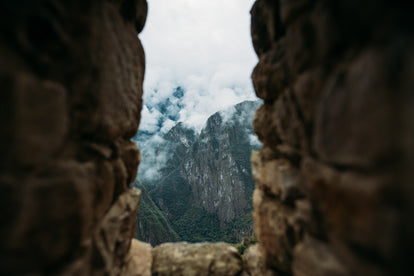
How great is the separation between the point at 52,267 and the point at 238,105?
12787cm

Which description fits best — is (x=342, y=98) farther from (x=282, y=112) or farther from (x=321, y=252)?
(x=321, y=252)

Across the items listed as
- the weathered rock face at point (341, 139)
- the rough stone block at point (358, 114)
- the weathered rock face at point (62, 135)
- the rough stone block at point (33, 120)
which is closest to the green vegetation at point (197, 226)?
the weathered rock face at point (341, 139)

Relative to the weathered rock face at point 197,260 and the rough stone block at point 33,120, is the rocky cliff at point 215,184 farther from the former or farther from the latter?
the rough stone block at point 33,120

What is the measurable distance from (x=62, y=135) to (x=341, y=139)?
4356 millimetres

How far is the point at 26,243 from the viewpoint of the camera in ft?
7.30

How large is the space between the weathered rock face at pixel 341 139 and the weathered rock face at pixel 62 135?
3959 millimetres

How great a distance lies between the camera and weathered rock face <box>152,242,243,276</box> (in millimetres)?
5688

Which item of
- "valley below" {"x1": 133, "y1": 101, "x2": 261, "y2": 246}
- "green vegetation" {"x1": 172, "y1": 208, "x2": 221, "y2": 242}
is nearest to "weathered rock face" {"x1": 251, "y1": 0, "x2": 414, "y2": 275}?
"valley below" {"x1": 133, "y1": 101, "x2": 261, "y2": 246}

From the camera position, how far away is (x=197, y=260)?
233 inches

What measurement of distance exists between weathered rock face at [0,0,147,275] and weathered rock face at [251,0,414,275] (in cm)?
396

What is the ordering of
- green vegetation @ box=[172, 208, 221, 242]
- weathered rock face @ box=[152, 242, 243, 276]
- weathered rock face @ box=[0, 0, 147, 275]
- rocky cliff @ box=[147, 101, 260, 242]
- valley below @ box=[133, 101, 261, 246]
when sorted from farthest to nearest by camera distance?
rocky cliff @ box=[147, 101, 260, 242] → green vegetation @ box=[172, 208, 221, 242] → valley below @ box=[133, 101, 261, 246] → weathered rock face @ box=[152, 242, 243, 276] → weathered rock face @ box=[0, 0, 147, 275]

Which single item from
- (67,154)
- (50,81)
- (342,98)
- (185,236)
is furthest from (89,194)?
(185,236)

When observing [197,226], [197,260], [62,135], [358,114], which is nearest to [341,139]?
[358,114]

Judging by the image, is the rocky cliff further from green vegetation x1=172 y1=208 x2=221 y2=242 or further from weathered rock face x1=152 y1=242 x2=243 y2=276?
weathered rock face x1=152 y1=242 x2=243 y2=276
